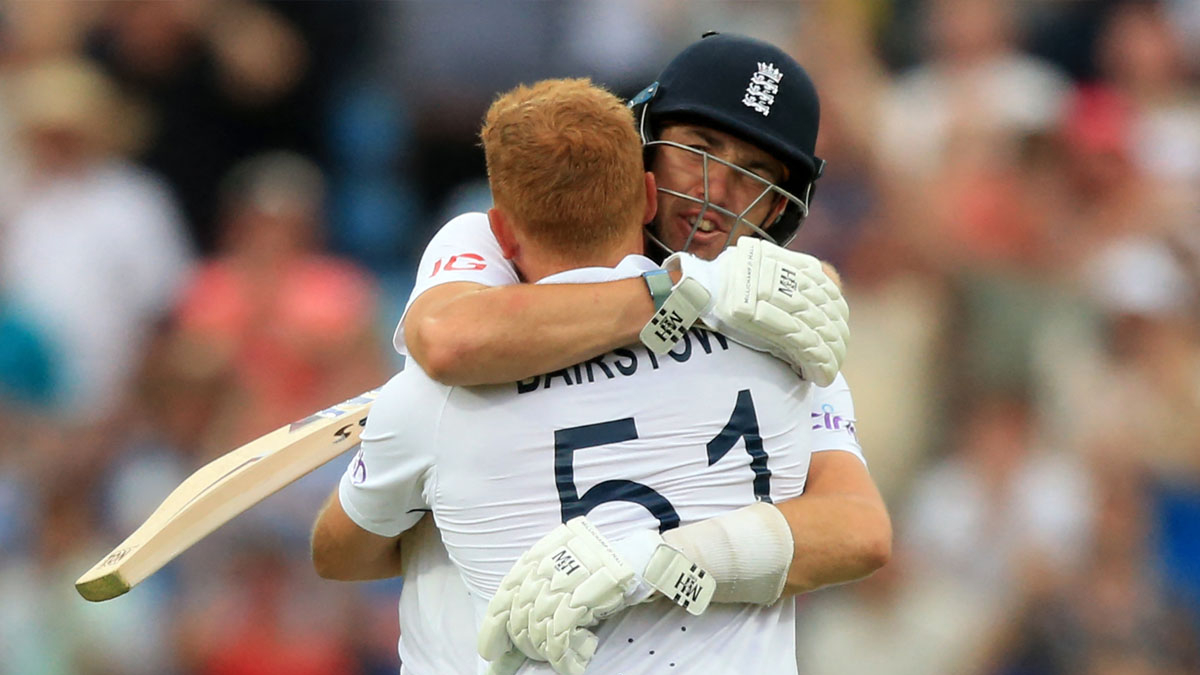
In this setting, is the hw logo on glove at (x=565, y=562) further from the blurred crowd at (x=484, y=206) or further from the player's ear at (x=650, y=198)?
the blurred crowd at (x=484, y=206)

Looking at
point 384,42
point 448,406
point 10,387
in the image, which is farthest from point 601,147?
point 384,42

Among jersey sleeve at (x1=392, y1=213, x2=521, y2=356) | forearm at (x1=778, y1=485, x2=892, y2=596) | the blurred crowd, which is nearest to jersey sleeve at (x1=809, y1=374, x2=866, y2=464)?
forearm at (x1=778, y1=485, x2=892, y2=596)

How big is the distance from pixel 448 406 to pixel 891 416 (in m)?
4.25

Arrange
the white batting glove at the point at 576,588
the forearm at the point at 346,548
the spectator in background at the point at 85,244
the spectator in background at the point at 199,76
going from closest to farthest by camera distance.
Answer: the white batting glove at the point at 576,588, the forearm at the point at 346,548, the spectator in background at the point at 85,244, the spectator in background at the point at 199,76

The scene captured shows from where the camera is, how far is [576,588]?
243cm

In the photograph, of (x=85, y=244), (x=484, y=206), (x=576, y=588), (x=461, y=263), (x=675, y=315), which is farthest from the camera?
(x=484, y=206)

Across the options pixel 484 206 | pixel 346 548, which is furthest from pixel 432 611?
pixel 484 206

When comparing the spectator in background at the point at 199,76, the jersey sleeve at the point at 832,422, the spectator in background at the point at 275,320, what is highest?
the jersey sleeve at the point at 832,422

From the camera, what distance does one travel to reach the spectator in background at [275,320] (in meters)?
6.46

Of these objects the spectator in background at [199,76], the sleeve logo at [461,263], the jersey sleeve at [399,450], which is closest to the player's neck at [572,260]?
the sleeve logo at [461,263]

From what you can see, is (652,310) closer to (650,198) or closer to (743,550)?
(650,198)

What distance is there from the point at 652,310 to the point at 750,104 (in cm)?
67

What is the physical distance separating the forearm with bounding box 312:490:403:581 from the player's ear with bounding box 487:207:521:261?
0.62 meters

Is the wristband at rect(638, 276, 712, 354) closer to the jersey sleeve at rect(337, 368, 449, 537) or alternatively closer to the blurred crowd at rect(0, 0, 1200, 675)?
the jersey sleeve at rect(337, 368, 449, 537)
